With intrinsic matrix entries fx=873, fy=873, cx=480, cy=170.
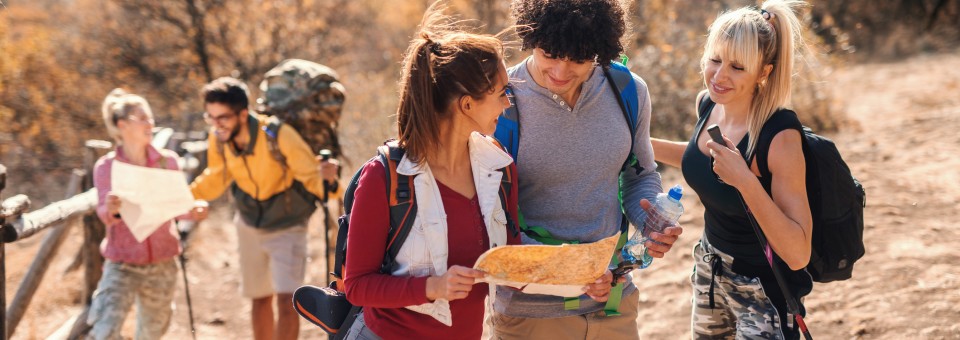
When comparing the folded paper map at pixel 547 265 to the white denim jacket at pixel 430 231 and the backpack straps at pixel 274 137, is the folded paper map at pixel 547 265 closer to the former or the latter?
the white denim jacket at pixel 430 231

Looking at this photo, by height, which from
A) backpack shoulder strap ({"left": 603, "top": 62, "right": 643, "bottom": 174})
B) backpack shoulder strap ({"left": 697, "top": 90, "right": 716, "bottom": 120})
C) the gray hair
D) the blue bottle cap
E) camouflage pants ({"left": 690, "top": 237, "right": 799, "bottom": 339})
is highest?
backpack shoulder strap ({"left": 603, "top": 62, "right": 643, "bottom": 174})

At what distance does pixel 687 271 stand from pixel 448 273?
3903 millimetres

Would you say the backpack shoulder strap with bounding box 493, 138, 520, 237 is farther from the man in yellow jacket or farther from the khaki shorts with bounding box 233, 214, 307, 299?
the khaki shorts with bounding box 233, 214, 307, 299

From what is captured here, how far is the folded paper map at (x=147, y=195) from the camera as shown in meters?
4.41

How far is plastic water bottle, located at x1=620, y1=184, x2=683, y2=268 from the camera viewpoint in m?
2.66

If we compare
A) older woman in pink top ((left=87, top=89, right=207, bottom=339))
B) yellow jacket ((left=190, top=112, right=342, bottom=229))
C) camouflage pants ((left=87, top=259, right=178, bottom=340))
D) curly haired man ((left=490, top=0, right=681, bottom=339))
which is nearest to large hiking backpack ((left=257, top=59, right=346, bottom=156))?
yellow jacket ((left=190, top=112, right=342, bottom=229))

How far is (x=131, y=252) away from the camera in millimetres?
4645

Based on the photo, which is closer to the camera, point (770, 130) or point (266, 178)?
point (770, 130)

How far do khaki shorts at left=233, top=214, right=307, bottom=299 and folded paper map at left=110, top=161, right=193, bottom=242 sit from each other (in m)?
0.43

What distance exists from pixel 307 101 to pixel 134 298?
1416 millimetres

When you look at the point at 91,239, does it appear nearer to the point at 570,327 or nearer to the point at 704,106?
the point at 570,327

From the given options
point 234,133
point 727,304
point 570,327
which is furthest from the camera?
point 234,133

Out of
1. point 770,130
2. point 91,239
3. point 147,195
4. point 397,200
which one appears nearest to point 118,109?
point 147,195

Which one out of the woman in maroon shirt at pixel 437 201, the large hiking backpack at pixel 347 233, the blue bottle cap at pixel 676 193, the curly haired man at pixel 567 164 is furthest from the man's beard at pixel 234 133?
the blue bottle cap at pixel 676 193
